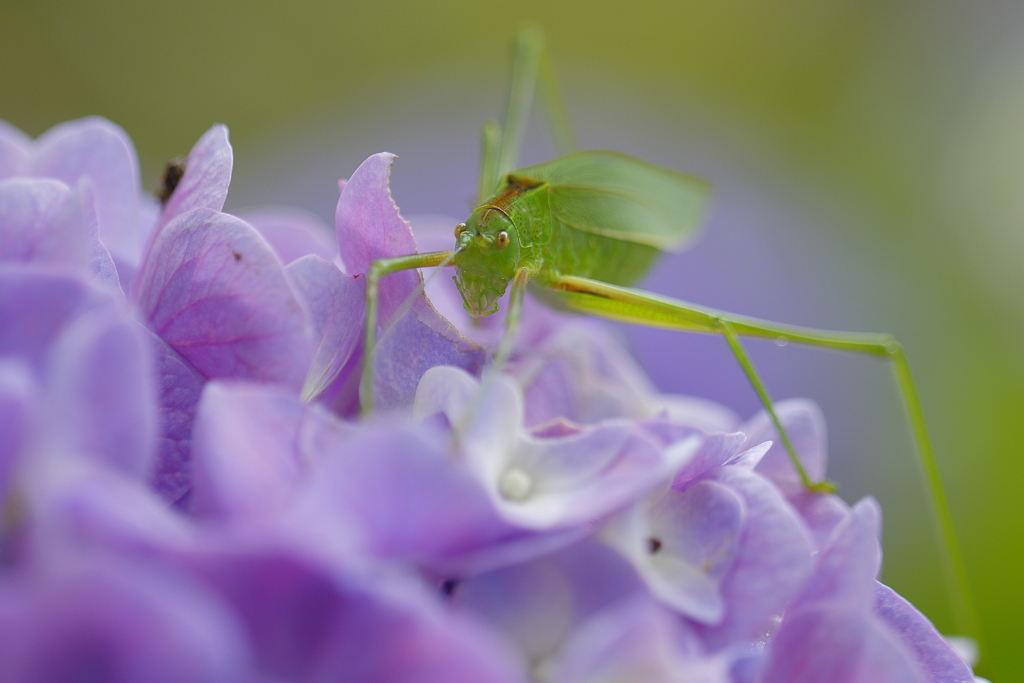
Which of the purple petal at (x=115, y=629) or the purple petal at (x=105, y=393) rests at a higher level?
the purple petal at (x=105, y=393)

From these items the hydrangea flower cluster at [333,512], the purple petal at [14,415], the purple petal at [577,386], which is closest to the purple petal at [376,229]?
the hydrangea flower cluster at [333,512]

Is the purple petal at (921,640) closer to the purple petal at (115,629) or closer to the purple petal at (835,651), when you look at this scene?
the purple petal at (835,651)

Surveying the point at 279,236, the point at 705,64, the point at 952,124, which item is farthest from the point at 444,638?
the point at 705,64

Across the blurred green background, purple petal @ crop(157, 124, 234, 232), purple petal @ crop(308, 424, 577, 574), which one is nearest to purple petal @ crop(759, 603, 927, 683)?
purple petal @ crop(308, 424, 577, 574)

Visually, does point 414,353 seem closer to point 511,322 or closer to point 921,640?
point 511,322

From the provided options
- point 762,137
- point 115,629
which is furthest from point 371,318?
point 762,137

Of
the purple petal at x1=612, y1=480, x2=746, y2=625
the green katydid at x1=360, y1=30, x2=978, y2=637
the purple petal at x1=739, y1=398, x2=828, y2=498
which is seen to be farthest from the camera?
the green katydid at x1=360, y1=30, x2=978, y2=637

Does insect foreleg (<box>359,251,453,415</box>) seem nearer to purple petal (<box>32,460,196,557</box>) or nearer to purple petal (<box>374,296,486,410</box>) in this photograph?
purple petal (<box>374,296,486,410</box>)
